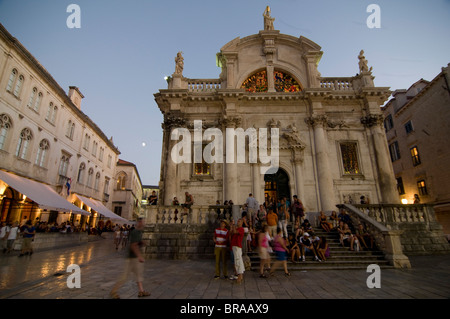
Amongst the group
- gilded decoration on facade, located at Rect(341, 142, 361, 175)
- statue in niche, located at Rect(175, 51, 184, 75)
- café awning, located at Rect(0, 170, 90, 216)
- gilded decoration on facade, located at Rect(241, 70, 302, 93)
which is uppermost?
Answer: statue in niche, located at Rect(175, 51, 184, 75)

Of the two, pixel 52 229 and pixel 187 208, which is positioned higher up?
pixel 187 208

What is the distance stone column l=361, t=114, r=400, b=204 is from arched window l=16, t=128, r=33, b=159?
89.1 ft

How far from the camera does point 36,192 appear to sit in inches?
687

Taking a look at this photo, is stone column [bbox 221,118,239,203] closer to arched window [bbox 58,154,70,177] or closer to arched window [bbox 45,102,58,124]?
arched window [bbox 45,102,58,124]

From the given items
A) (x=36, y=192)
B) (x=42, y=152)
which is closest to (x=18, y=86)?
(x=42, y=152)

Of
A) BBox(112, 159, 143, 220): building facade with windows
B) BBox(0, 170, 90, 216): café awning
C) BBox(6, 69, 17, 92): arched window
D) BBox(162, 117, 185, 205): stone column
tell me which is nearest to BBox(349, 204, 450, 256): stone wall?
BBox(162, 117, 185, 205): stone column

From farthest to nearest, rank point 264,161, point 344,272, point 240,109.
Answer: point 240,109, point 264,161, point 344,272

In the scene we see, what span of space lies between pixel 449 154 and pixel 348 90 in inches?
448

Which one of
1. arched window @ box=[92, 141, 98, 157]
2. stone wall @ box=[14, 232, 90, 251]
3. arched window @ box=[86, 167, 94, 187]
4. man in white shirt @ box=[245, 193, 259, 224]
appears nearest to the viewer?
man in white shirt @ box=[245, 193, 259, 224]

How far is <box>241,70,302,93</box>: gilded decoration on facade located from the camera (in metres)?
19.2

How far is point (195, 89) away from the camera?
18812 millimetres

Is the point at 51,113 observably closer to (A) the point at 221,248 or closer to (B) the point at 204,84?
(B) the point at 204,84
